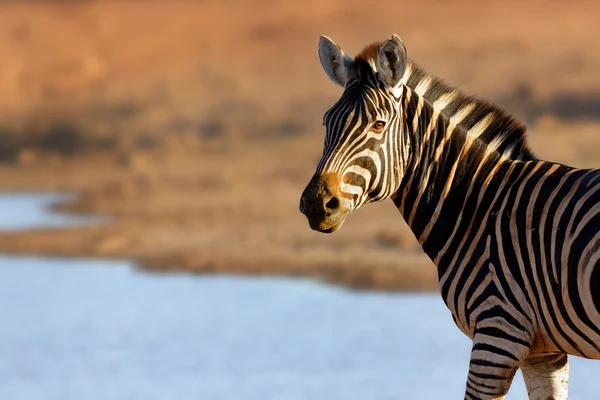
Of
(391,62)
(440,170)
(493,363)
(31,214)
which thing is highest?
(31,214)

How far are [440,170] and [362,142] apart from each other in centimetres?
46

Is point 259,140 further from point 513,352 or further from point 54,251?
point 513,352

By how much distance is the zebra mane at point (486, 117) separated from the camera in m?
4.84

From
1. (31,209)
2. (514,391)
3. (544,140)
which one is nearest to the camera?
(514,391)

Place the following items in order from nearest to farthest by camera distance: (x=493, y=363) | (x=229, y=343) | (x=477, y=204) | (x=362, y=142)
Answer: (x=493, y=363)
(x=362, y=142)
(x=477, y=204)
(x=229, y=343)

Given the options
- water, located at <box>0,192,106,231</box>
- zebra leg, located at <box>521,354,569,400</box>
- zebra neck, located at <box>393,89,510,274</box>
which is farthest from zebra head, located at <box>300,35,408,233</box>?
water, located at <box>0,192,106,231</box>

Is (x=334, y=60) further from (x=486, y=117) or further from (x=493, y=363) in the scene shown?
(x=493, y=363)

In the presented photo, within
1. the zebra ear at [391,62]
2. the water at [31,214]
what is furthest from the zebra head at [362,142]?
the water at [31,214]

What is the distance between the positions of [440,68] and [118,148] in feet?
30.6

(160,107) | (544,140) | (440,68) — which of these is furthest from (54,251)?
(160,107)

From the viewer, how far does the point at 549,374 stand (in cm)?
474

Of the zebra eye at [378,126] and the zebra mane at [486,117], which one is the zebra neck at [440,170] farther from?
the zebra eye at [378,126]

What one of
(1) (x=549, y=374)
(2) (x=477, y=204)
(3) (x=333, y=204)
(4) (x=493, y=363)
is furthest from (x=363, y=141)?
(1) (x=549, y=374)

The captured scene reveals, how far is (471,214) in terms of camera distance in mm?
4730
